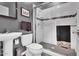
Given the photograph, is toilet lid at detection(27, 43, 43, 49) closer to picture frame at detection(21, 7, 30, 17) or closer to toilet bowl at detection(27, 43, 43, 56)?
toilet bowl at detection(27, 43, 43, 56)

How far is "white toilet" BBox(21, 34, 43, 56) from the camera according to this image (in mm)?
1472

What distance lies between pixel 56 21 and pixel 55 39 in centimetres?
34

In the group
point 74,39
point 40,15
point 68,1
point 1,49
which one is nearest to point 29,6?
point 40,15

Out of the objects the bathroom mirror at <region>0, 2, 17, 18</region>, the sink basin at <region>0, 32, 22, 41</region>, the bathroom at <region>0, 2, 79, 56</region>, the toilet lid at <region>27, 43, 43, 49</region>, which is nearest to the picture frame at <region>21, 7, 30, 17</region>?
the bathroom at <region>0, 2, 79, 56</region>

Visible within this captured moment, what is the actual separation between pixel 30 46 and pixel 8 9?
760 mm

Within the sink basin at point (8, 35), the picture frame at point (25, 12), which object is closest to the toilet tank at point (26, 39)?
the sink basin at point (8, 35)

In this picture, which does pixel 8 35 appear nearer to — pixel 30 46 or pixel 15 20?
pixel 15 20

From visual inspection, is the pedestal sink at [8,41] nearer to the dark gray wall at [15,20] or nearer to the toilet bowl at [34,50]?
the dark gray wall at [15,20]

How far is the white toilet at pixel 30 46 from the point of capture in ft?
4.83

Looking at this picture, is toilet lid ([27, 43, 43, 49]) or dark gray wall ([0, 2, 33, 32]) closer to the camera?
dark gray wall ([0, 2, 33, 32])

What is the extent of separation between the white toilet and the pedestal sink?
0.17m

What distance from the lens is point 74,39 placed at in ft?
4.66

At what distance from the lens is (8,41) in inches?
53.1

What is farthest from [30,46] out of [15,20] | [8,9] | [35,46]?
[8,9]
